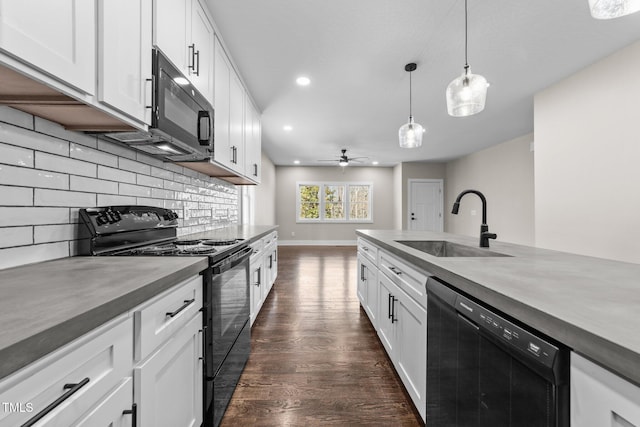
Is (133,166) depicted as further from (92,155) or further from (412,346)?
(412,346)

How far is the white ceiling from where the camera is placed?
6.62 ft

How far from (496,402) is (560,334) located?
346mm

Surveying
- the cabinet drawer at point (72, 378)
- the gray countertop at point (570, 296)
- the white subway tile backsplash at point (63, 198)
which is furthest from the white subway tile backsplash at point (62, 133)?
the gray countertop at point (570, 296)

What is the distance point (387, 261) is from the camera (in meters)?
1.93

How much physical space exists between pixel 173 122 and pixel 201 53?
2.61 feet

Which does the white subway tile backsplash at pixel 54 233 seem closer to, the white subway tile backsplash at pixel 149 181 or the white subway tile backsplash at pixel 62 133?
the white subway tile backsplash at pixel 62 133

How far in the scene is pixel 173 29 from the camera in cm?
153

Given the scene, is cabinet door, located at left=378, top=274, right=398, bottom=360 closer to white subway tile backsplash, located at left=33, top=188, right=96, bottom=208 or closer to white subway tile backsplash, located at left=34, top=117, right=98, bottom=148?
white subway tile backsplash, located at left=33, top=188, right=96, bottom=208

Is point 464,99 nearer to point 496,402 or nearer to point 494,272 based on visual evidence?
point 494,272

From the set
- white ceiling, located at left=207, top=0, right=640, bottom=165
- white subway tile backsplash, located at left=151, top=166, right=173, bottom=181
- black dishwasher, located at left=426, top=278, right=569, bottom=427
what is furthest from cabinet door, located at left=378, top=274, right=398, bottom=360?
white ceiling, located at left=207, top=0, right=640, bottom=165

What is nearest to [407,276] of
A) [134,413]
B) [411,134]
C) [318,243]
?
[134,413]

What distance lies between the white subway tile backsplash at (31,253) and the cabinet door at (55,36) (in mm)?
638

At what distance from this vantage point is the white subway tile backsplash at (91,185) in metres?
1.25

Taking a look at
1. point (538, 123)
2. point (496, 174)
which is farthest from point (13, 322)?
point (496, 174)
